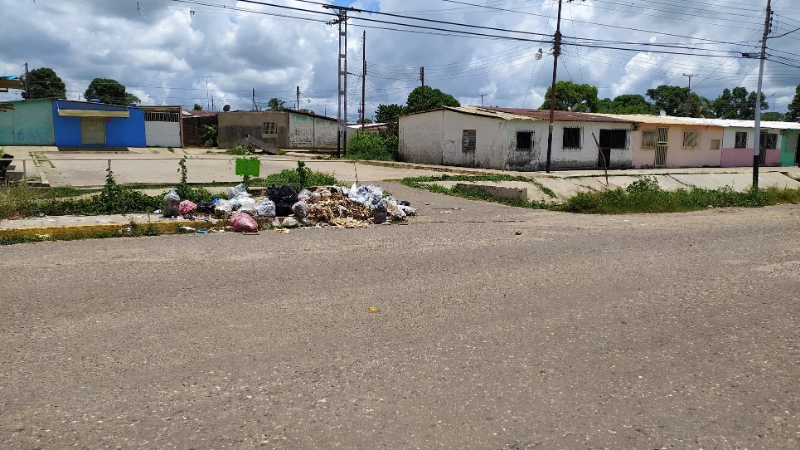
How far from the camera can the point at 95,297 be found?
5809 millimetres

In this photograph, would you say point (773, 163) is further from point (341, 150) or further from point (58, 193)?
point (58, 193)

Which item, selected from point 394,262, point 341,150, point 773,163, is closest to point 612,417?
point 394,262

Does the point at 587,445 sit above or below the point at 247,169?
below

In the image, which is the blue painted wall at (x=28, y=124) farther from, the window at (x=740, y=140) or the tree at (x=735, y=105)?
the tree at (x=735, y=105)

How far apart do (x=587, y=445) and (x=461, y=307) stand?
8.38ft

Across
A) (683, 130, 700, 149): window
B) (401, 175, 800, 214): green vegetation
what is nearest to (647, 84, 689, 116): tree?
(683, 130, 700, 149): window

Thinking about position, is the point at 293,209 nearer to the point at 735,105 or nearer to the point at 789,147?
the point at 789,147

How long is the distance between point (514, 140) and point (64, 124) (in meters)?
28.4

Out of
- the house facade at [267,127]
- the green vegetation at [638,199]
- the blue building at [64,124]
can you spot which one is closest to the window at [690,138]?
the green vegetation at [638,199]

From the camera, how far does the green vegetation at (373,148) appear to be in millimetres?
35812

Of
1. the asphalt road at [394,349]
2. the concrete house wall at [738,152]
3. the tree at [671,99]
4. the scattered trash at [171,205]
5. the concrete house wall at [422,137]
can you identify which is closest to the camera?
the asphalt road at [394,349]

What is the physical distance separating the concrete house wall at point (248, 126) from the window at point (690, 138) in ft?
91.9

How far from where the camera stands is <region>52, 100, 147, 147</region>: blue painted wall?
36469mm

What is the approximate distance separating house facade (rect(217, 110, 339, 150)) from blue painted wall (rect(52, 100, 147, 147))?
6406 mm
